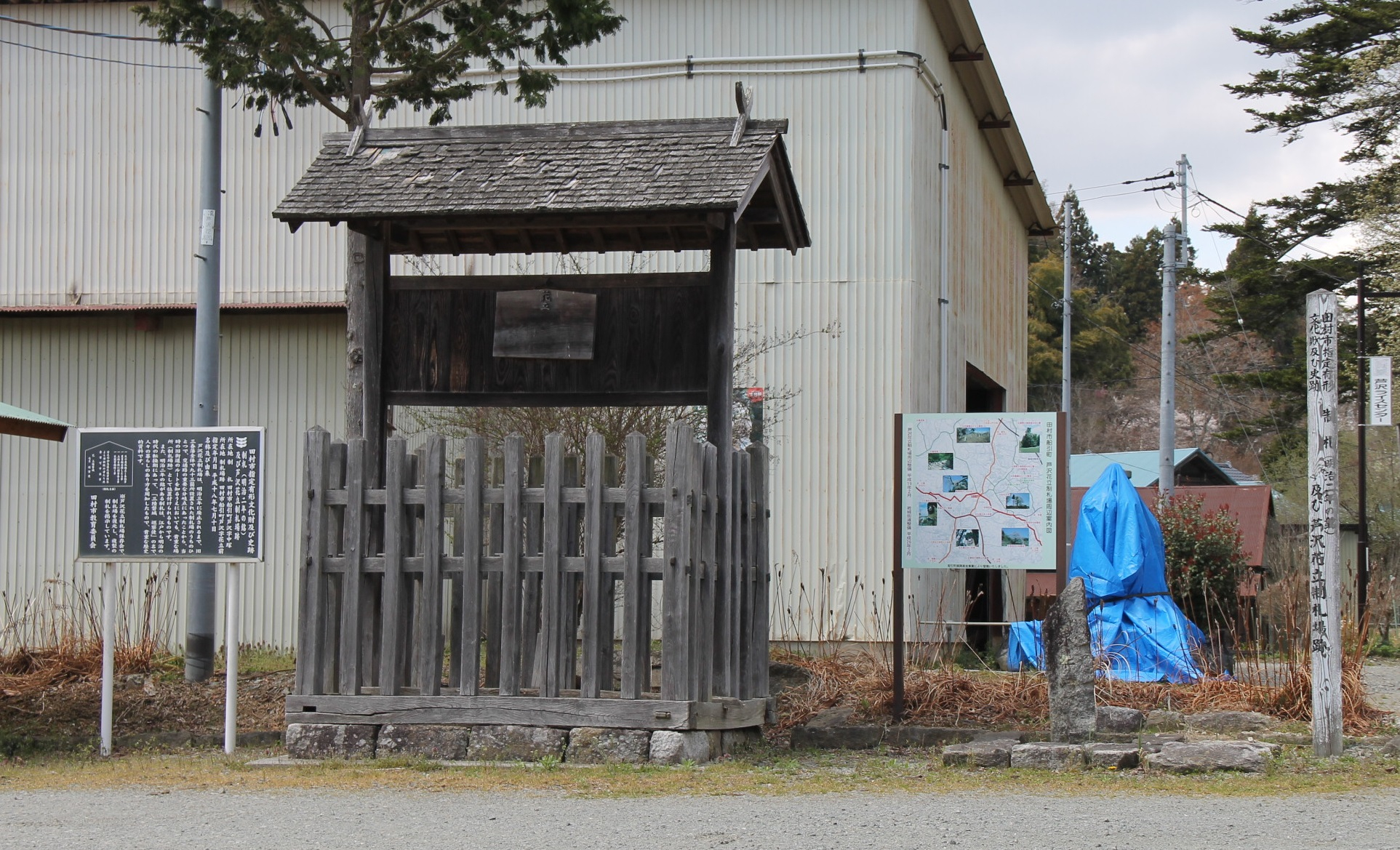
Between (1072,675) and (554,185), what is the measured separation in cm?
478

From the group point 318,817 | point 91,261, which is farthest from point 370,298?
point 91,261

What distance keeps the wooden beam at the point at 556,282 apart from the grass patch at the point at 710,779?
3.33 meters

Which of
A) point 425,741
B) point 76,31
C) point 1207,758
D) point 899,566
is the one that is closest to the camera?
point 1207,758

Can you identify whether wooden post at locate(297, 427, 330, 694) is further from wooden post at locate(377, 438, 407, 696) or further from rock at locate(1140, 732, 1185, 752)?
rock at locate(1140, 732, 1185, 752)

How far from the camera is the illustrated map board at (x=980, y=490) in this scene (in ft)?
34.9

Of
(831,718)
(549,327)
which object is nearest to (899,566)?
(831,718)

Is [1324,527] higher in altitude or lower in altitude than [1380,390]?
lower

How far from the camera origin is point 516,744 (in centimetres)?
912

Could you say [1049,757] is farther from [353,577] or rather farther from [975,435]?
[353,577]

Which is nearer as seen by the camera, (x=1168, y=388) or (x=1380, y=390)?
(x=1380, y=390)

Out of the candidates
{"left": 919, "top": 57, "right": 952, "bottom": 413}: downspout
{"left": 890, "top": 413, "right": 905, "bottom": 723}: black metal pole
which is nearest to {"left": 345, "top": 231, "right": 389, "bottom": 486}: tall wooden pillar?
{"left": 890, "top": 413, "right": 905, "bottom": 723}: black metal pole

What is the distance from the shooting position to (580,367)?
10375mm

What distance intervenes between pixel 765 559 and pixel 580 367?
2.00 m

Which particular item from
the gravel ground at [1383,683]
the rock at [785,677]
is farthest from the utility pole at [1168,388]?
the rock at [785,677]
